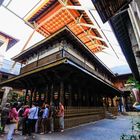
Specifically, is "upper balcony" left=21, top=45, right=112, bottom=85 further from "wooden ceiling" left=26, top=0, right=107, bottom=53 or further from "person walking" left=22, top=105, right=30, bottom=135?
"wooden ceiling" left=26, top=0, right=107, bottom=53

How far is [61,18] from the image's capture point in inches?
730

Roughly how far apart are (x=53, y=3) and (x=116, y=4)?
14.7 metres

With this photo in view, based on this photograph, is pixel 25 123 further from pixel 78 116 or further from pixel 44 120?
pixel 78 116

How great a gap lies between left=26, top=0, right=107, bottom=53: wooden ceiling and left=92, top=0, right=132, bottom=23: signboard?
41.8 feet

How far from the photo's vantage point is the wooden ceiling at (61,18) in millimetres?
16188

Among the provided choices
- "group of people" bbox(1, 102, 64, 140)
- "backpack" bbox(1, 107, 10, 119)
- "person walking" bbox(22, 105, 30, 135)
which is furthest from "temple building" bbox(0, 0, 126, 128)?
"backpack" bbox(1, 107, 10, 119)

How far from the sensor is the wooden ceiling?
16188 millimetres

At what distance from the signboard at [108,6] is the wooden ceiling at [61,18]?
41.8 feet

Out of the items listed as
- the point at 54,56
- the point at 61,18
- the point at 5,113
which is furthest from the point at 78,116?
the point at 61,18

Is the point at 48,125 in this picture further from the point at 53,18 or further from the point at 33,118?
the point at 53,18

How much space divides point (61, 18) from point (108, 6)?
16.3m

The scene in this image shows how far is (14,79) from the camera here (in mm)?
11734

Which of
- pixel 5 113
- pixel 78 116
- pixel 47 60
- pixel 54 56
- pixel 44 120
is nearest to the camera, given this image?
pixel 5 113

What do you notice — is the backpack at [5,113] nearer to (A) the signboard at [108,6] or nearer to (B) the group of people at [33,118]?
(B) the group of people at [33,118]
